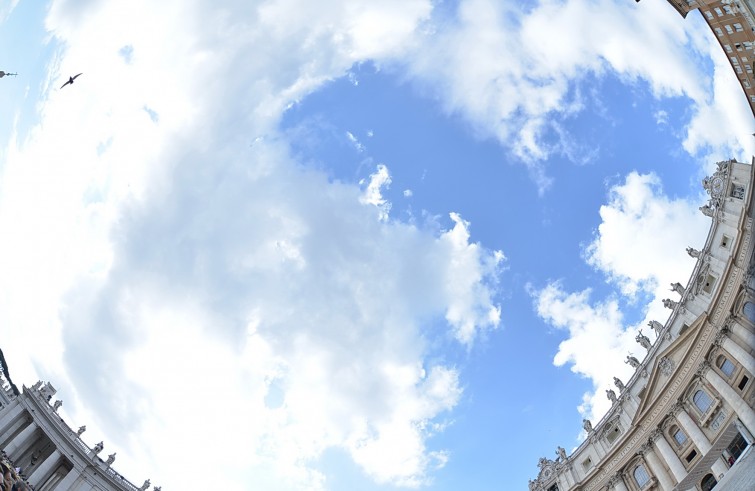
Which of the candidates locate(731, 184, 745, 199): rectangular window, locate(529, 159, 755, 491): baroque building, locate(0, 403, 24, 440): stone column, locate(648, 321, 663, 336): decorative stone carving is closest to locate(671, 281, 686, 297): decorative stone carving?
locate(529, 159, 755, 491): baroque building

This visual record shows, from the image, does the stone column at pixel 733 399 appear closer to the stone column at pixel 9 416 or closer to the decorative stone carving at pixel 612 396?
the decorative stone carving at pixel 612 396

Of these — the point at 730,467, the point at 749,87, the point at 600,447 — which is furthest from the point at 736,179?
the point at 600,447

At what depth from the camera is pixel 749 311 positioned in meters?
43.8

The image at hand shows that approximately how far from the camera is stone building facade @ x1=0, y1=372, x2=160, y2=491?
55812mm

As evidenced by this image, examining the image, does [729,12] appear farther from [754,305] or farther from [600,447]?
[600,447]

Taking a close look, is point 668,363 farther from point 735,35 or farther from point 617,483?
point 735,35

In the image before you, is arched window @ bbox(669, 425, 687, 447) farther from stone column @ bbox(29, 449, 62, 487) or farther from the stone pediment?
stone column @ bbox(29, 449, 62, 487)

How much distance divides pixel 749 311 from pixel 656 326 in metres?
14.3

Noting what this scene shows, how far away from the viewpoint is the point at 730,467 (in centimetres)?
3859

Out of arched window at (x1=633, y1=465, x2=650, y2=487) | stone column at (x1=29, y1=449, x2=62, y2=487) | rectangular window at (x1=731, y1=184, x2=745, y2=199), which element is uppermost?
rectangular window at (x1=731, y1=184, x2=745, y2=199)

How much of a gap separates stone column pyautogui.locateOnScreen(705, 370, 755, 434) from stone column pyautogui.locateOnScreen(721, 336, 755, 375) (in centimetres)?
260

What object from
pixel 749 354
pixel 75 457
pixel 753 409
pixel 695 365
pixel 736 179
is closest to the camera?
pixel 753 409

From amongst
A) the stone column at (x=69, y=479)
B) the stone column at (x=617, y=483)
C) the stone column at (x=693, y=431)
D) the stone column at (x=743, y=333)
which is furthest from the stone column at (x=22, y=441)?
the stone column at (x=743, y=333)

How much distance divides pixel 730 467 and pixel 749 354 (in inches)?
404
